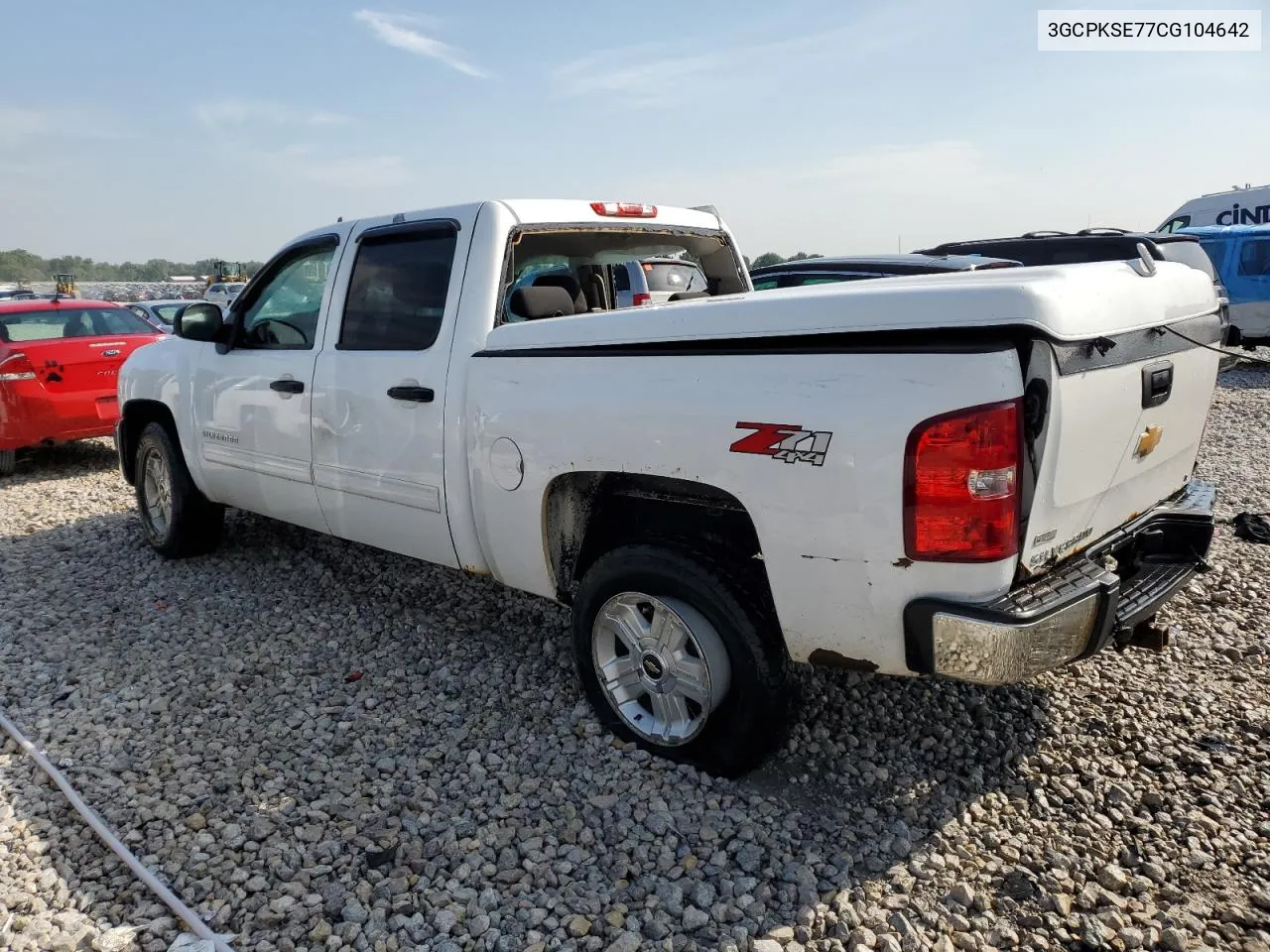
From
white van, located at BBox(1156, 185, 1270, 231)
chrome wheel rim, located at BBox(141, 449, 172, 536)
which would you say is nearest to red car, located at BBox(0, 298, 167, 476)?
chrome wheel rim, located at BBox(141, 449, 172, 536)

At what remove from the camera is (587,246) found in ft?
14.0

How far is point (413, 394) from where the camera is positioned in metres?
3.69

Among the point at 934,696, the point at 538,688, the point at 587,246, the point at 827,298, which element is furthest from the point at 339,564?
the point at 827,298

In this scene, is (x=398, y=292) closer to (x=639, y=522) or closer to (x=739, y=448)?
(x=639, y=522)

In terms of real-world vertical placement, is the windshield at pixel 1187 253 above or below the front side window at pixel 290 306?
below

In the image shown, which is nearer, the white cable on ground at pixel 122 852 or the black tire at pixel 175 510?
the white cable on ground at pixel 122 852

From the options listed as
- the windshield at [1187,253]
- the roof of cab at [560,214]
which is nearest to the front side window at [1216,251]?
the windshield at [1187,253]

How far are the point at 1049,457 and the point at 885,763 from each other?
138 cm

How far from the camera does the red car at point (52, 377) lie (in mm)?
7934

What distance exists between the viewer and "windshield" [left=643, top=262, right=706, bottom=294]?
14.2 feet

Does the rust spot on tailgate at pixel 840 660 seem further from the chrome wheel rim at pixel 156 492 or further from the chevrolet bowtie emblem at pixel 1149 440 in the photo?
the chrome wheel rim at pixel 156 492

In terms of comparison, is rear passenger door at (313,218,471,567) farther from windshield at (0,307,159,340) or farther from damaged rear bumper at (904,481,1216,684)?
windshield at (0,307,159,340)

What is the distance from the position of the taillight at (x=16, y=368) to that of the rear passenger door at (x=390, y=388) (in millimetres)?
5332

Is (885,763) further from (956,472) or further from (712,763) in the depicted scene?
(956,472)
